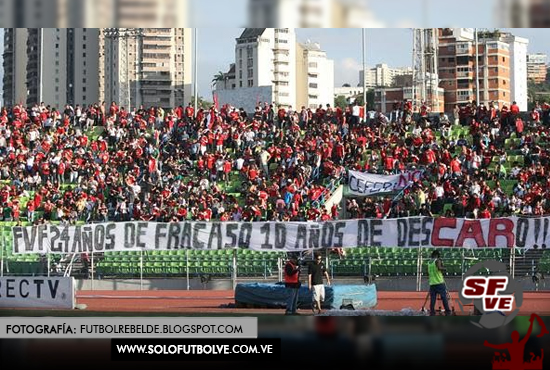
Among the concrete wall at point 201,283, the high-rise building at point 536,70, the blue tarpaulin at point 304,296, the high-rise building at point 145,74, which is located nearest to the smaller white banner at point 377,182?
the concrete wall at point 201,283

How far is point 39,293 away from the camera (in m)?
21.9

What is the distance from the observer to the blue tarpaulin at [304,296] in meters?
22.2

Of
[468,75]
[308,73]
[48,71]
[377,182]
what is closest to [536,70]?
[308,73]

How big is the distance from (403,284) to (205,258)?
18.9 ft

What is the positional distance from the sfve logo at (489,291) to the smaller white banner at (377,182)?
18223mm

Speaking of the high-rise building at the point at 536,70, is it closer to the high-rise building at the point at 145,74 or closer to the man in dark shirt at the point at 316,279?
the high-rise building at the point at 145,74

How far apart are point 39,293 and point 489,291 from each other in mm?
12219

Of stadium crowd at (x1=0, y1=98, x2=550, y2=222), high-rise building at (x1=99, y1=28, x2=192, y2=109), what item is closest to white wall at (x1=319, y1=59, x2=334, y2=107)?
high-rise building at (x1=99, y1=28, x2=192, y2=109)

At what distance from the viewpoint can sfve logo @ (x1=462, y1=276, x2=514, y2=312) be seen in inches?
497

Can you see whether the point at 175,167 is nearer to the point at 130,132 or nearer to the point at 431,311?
the point at 130,132

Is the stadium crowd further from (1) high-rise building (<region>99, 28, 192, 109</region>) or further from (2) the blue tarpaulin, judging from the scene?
(1) high-rise building (<region>99, 28, 192, 109</region>)

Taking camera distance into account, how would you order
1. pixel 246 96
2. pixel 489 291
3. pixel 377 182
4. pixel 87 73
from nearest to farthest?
pixel 489 291
pixel 377 182
pixel 246 96
pixel 87 73

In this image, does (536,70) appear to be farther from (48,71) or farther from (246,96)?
(48,71)

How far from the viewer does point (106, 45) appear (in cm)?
4909
